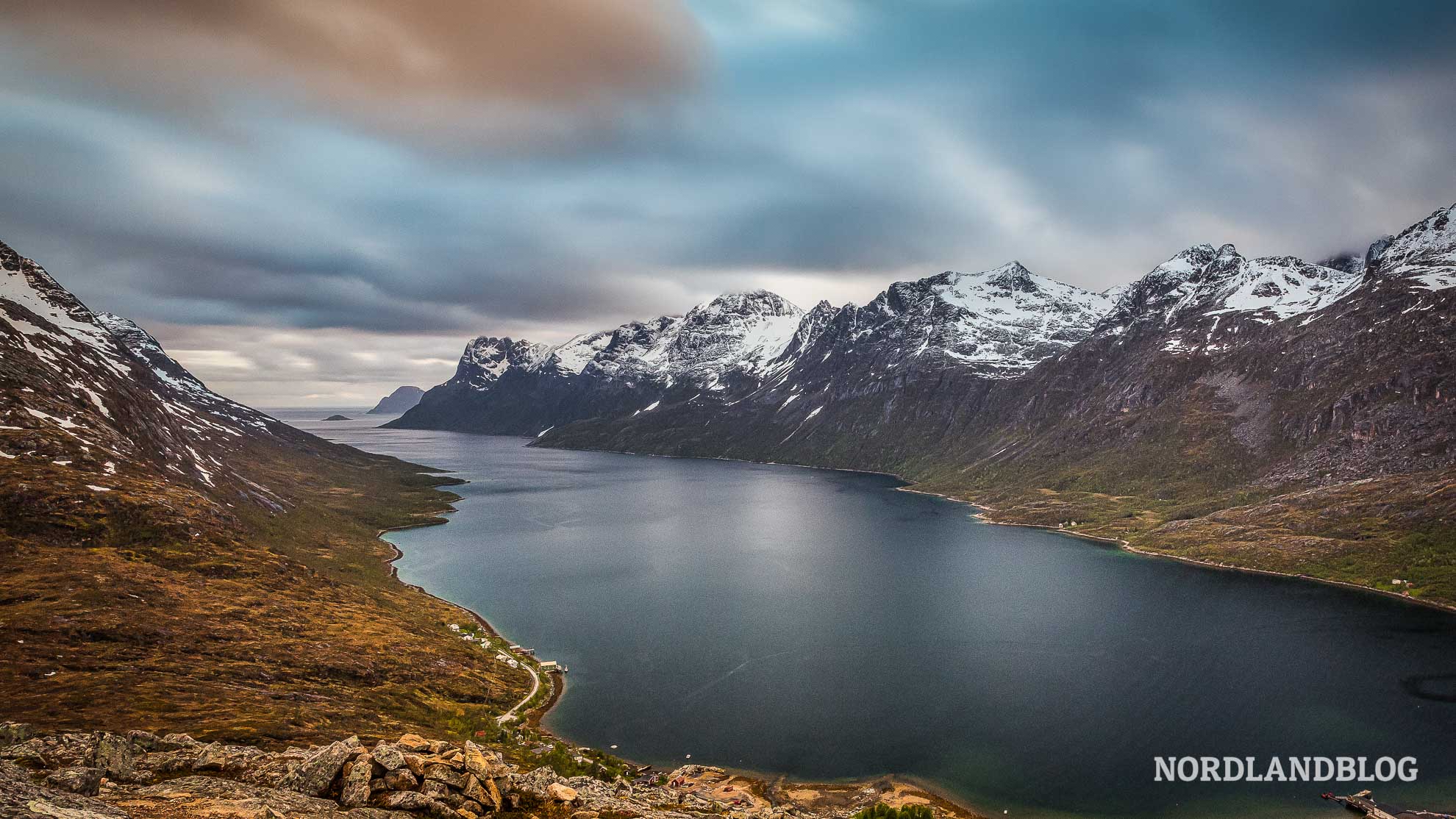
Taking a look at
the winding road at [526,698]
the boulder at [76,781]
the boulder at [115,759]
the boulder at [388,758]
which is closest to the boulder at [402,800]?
the boulder at [388,758]

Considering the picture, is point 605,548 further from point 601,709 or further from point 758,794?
point 758,794

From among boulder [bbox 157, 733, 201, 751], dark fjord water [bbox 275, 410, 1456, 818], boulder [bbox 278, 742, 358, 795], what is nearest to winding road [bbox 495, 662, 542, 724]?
dark fjord water [bbox 275, 410, 1456, 818]

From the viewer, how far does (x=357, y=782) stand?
35.8 m

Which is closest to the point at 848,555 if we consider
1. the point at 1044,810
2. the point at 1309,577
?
the point at 1309,577

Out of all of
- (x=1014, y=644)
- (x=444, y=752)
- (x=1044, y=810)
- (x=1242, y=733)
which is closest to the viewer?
(x=444, y=752)

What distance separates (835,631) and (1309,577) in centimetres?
12205

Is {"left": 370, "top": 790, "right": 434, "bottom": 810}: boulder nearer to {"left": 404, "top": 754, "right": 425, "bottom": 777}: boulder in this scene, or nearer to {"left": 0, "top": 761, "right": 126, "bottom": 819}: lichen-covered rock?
{"left": 404, "top": 754, "right": 425, "bottom": 777}: boulder

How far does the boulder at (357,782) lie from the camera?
34.7 m

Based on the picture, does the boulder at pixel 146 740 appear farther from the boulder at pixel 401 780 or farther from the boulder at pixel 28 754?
the boulder at pixel 401 780

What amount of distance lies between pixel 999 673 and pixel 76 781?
98.6m

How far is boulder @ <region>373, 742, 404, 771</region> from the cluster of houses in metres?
65.5

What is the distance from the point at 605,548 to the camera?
19375 centimetres

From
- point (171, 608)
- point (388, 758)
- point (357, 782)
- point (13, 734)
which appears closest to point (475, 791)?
point (388, 758)

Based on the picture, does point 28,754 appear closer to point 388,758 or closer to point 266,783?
point 266,783
